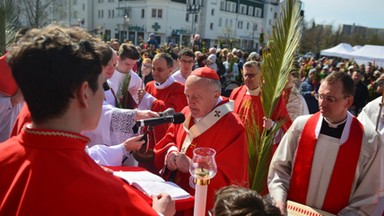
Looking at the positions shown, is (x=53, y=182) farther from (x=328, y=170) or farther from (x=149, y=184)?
(x=328, y=170)

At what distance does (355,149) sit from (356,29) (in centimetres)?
7256

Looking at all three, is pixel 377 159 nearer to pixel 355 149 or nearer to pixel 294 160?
pixel 355 149

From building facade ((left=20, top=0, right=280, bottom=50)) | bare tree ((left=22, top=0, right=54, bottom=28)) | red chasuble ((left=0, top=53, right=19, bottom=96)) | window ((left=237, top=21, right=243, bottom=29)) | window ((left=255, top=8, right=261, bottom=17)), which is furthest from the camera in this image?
window ((left=255, top=8, right=261, bottom=17))

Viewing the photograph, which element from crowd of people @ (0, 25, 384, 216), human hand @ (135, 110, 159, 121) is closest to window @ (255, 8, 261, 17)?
crowd of people @ (0, 25, 384, 216)

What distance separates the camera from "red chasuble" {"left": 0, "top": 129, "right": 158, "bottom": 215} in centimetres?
110

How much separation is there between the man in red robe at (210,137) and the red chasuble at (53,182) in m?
1.50

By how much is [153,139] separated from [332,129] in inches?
80.1

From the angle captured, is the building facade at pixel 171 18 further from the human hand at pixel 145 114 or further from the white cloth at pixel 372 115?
the human hand at pixel 145 114

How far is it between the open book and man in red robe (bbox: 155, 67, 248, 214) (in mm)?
613

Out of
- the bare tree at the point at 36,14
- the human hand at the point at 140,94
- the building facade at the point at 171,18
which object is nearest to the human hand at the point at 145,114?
the human hand at the point at 140,94

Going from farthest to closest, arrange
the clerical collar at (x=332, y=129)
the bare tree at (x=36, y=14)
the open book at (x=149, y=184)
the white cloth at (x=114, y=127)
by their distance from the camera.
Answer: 1. the bare tree at (x=36, y=14)
2. the white cloth at (x=114, y=127)
3. the clerical collar at (x=332, y=129)
4. the open book at (x=149, y=184)

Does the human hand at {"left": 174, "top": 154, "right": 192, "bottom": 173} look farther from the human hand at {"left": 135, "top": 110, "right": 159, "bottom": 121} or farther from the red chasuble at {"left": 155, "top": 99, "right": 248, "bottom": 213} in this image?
the human hand at {"left": 135, "top": 110, "right": 159, "bottom": 121}

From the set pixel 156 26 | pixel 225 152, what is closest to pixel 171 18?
pixel 156 26

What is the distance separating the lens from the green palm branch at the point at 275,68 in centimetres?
304
